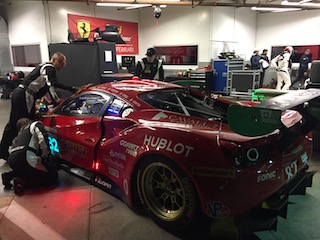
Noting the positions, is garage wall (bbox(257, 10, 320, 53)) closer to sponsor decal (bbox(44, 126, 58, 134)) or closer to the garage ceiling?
the garage ceiling

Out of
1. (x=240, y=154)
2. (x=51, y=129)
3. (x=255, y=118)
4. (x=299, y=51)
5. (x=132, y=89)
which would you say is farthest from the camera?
(x=299, y=51)

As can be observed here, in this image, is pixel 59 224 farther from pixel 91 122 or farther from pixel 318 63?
pixel 318 63

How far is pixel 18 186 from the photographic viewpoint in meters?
2.86

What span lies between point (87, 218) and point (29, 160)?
1028mm

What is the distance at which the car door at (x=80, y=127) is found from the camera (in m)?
2.64

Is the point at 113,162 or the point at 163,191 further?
the point at 113,162

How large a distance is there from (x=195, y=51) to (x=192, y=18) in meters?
1.38

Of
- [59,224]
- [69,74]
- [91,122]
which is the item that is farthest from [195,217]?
[69,74]

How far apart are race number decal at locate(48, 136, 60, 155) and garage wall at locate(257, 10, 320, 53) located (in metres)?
13.0

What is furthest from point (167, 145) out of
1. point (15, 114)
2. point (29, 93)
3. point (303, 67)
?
point (303, 67)

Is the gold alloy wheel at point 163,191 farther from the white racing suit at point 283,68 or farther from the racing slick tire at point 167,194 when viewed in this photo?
the white racing suit at point 283,68

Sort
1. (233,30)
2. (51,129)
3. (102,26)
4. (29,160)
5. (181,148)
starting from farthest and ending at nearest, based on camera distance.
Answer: (233,30)
(102,26)
(51,129)
(29,160)
(181,148)

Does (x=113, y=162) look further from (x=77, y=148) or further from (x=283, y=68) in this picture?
(x=283, y=68)

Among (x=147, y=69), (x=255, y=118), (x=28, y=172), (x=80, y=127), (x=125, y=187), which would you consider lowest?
(x=28, y=172)
